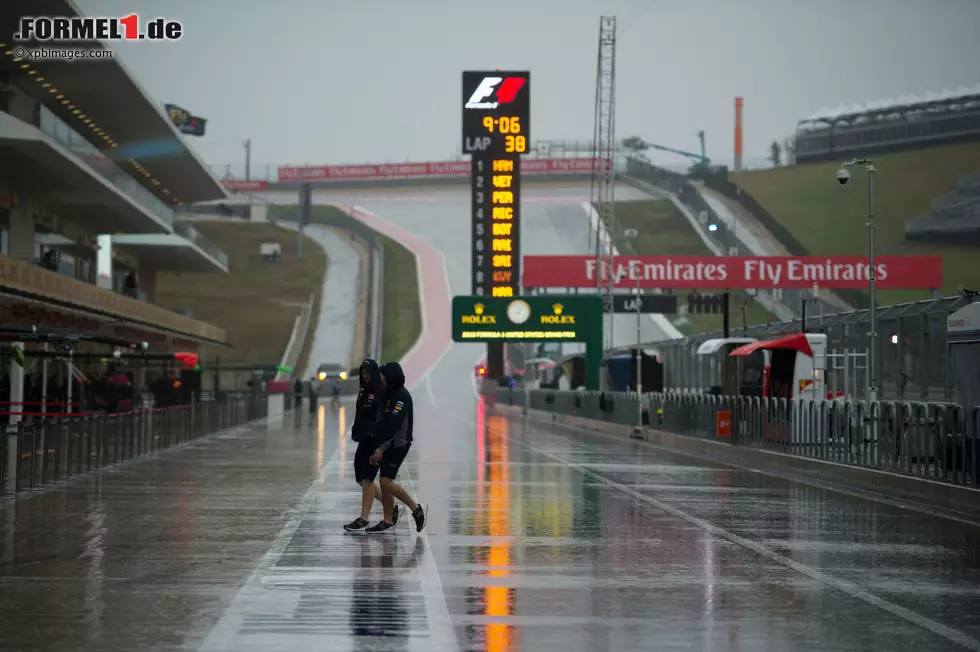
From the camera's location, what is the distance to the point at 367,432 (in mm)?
15516

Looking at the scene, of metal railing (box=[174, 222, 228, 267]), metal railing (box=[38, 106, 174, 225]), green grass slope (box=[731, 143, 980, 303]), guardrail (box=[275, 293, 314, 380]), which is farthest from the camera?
green grass slope (box=[731, 143, 980, 303])

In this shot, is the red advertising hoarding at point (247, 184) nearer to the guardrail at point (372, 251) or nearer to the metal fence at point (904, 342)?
the guardrail at point (372, 251)

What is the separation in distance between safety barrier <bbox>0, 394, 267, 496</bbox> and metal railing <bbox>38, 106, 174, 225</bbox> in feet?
30.3

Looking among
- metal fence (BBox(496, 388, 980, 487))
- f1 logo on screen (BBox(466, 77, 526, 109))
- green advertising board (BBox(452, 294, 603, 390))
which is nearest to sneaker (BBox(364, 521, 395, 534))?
metal fence (BBox(496, 388, 980, 487))

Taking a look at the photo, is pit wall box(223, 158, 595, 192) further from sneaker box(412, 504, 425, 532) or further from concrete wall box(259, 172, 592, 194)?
sneaker box(412, 504, 425, 532)

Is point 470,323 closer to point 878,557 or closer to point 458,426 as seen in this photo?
point 458,426

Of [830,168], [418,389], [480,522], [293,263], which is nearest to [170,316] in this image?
[418,389]

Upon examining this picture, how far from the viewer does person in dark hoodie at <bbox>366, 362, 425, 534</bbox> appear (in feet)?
50.1

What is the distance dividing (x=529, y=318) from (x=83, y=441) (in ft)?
144

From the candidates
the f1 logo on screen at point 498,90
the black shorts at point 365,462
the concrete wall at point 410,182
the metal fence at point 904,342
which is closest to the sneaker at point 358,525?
the black shorts at point 365,462

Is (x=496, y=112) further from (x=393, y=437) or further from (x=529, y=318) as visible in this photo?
(x=393, y=437)

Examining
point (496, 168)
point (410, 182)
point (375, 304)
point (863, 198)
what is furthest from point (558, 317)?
point (410, 182)

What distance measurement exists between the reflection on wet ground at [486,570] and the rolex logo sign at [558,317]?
142ft

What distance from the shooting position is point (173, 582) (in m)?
11.5
